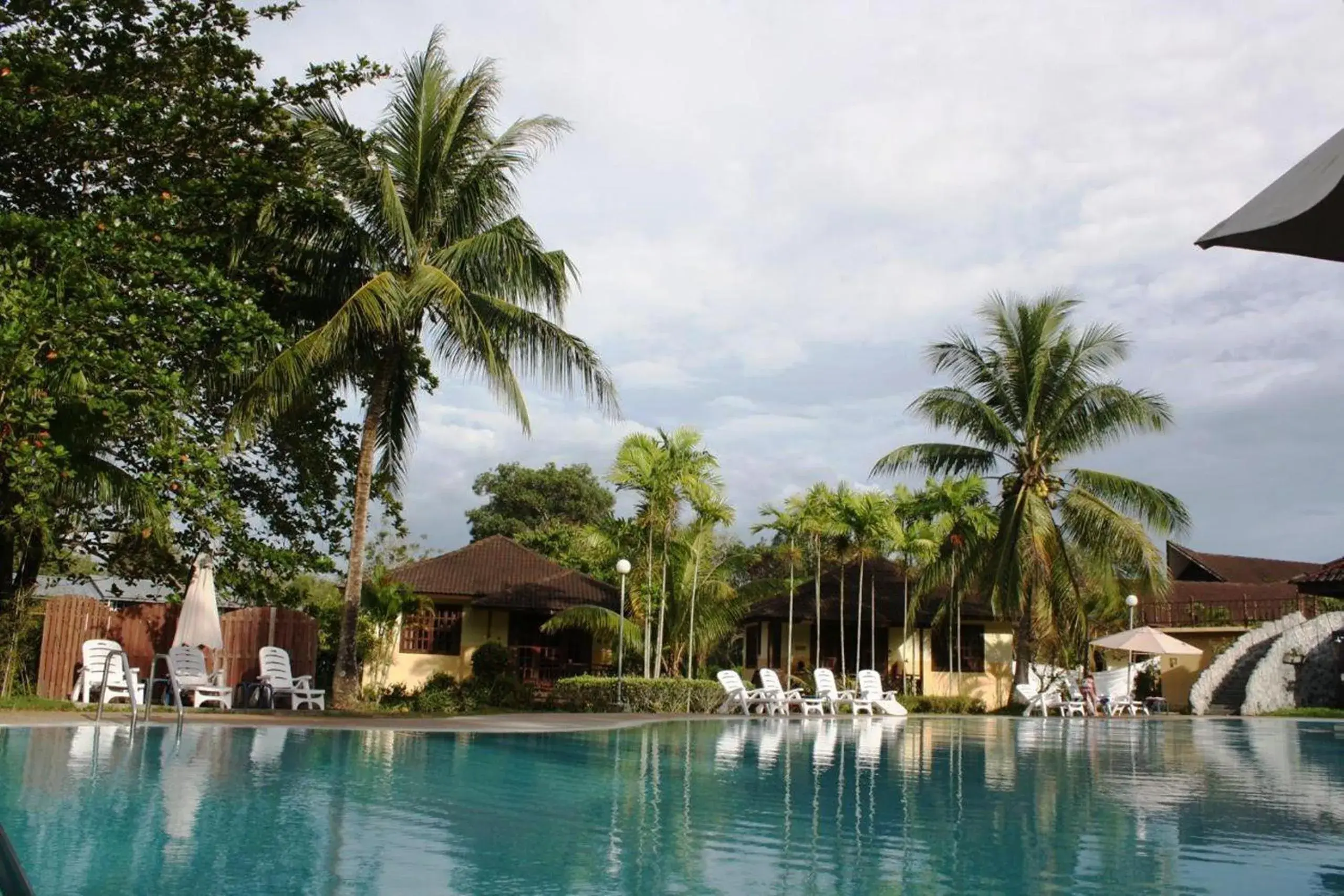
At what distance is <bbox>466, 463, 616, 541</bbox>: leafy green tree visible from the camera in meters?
50.3

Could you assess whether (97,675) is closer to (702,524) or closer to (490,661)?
(490,661)

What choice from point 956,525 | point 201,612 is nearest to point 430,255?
point 201,612

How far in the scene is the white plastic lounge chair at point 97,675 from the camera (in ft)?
49.5

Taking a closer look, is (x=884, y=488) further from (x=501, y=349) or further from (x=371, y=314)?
(x=371, y=314)

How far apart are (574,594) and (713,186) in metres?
14.0

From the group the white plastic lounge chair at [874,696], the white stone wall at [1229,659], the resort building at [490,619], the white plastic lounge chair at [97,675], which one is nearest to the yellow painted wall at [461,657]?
the resort building at [490,619]

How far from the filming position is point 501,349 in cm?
1745

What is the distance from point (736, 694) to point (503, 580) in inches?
331

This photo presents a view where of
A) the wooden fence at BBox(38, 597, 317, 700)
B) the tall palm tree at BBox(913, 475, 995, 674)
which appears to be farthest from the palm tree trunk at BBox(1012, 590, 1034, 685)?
the wooden fence at BBox(38, 597, 317, 700)

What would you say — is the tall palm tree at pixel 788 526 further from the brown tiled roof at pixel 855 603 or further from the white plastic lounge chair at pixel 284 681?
the white plastic lounge chair at pixel 284 681

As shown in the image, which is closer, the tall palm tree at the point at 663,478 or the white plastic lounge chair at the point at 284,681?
the white plastic lounge chair at the point at 284,681

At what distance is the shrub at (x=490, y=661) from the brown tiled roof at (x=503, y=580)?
7.01 feet

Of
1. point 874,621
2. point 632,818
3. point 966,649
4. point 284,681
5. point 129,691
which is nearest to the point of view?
point 632,818

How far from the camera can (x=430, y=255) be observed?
55.9ft
